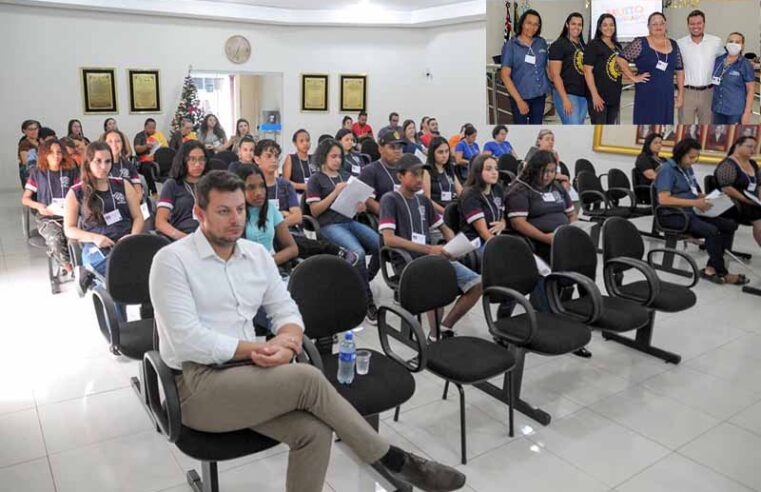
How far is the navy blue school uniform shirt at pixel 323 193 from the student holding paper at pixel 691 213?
297 centimetres

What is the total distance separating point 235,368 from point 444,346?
1106 mm

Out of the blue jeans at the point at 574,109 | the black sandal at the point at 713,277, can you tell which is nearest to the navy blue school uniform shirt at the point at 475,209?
the blue jeans at the point at 574,109

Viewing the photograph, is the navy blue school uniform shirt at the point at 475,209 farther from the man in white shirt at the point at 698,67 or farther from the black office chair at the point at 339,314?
the black office chair at the point at 339,314

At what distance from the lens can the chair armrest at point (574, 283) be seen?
3.10 metres

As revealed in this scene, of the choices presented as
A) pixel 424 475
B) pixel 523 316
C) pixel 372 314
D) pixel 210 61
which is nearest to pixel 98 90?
pixel 210 61

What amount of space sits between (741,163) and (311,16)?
Result: 28.8ft

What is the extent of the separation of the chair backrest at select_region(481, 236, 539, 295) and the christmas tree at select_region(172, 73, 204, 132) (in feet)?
29.0

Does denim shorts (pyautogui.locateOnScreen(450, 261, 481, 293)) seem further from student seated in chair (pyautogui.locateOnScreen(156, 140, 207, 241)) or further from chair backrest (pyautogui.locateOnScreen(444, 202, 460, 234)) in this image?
student seated in chair (pyautogui.locateOnScreen(156, 140, 207, 241))

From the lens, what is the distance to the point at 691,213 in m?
5.36

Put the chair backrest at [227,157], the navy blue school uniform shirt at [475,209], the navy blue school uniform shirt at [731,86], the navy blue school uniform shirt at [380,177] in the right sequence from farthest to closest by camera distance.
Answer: the chair backrest at [227,157]
the navy blue school uniform shirt at [380,177]
the navy blue school uniform shirt at [475,209]
the navy blue school uniform shirt at [731,86]

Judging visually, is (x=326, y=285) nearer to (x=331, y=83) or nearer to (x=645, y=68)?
(x=645, y=68)

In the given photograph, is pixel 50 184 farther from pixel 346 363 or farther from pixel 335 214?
pixel 346 363

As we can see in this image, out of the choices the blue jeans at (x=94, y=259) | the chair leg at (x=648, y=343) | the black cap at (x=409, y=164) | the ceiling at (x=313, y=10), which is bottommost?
the chair leg at (x=648, y=343)

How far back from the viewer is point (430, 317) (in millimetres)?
3648
